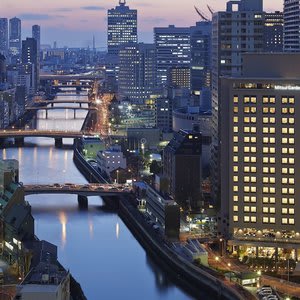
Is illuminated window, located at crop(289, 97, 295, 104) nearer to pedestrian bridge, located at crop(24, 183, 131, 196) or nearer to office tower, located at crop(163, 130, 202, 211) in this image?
office tower, located at crop(163, 130, 202, 211)

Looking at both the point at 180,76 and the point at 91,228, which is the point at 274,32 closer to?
the point at 180,76

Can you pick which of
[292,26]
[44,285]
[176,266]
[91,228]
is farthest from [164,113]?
[44,285]

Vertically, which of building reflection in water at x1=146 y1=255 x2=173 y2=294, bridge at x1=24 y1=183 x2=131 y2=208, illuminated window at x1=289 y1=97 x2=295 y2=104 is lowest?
building reflection in water at x1=146 y1=255 x2=173 y2=294

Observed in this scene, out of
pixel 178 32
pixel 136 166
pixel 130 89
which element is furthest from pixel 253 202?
pixel 178 32

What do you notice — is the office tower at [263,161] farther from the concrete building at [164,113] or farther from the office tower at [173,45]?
the office tower at [173,45]

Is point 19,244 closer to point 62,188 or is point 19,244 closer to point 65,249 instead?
point 65,249

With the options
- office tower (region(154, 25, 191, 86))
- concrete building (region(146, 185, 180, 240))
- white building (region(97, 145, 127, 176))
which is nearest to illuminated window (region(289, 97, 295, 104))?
concrete building (region(146, 185, 180, 240))
